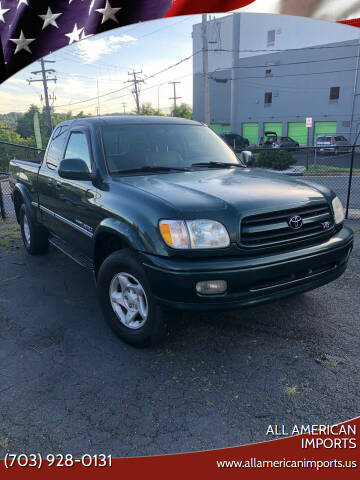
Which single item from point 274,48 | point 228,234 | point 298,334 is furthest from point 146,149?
point 274,48

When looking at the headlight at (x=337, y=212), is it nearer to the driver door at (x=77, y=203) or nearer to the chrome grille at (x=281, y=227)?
the chrome grille at (x=281, y=227)

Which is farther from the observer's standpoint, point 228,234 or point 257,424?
point 228,234

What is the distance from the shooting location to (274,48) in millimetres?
42875

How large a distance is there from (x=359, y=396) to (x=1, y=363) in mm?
2742

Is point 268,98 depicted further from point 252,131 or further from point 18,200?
point 18,200

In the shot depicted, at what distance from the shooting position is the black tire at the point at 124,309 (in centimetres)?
301

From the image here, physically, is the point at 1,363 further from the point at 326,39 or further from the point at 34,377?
the point at 326,39

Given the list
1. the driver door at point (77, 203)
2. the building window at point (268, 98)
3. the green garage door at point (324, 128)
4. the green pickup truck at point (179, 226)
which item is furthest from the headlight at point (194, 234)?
the building window at point (268, 98)

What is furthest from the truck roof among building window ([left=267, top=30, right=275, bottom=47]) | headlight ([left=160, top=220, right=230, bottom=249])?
building window ([left=267, top=30, right=275, bottom=47])

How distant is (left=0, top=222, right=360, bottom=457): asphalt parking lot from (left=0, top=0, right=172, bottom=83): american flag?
106 inches

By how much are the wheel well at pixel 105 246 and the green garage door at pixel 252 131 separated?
4539 centimetres

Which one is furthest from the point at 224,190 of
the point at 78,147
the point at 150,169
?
the point at 78,147

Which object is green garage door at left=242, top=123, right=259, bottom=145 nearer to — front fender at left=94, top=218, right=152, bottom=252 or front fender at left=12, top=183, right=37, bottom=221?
front fender at left=12, top=183, right=37, bottom=221

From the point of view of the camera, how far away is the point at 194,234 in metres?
2.80
